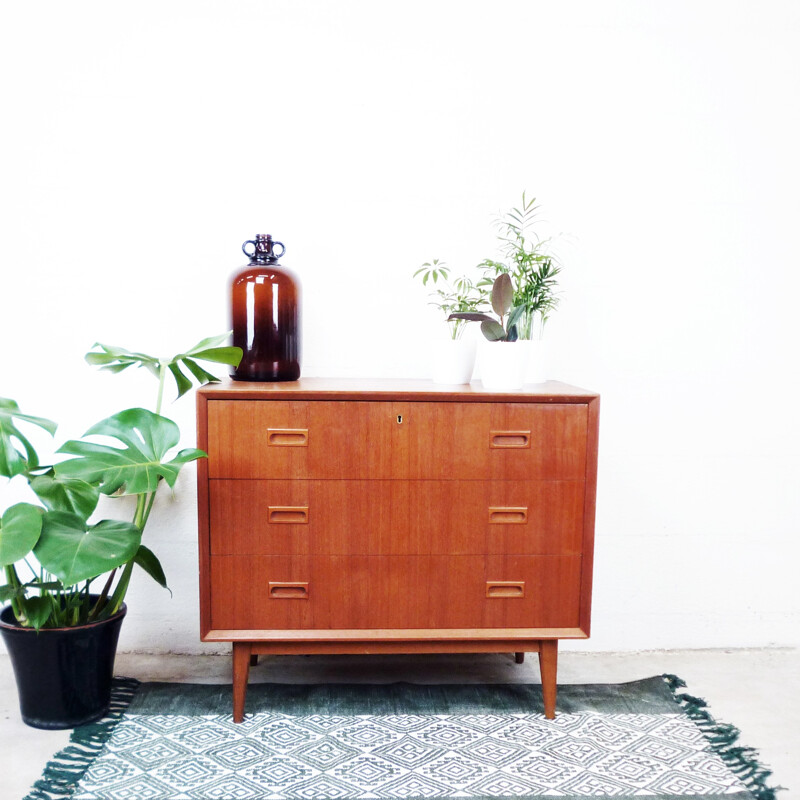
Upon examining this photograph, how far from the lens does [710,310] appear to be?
226 centimetres

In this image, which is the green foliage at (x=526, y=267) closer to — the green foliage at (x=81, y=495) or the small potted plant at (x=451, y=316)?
the small potted plant at (x=451, y=316)

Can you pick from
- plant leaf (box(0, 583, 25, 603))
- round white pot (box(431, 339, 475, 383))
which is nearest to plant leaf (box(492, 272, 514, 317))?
round white pot (box(431, 339, 475, 383))

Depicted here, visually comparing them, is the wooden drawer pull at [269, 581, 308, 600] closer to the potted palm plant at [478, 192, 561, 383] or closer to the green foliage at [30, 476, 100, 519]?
the green foliage at [30, 476, 100, 519]

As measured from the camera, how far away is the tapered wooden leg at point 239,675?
5.89 ft

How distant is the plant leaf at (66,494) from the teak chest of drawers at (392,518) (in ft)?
0.82

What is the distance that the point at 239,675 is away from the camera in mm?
1807

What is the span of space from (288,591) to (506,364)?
768 millimetres

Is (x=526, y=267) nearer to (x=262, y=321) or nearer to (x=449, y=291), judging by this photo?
(x=449, y=291)

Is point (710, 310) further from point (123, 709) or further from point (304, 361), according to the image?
point (123, 709)

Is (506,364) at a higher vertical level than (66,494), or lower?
higher

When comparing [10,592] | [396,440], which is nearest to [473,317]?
[396,440]

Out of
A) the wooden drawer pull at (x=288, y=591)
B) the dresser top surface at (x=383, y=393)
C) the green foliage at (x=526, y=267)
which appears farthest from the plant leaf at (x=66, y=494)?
the green foliage at (x=526, y=267)

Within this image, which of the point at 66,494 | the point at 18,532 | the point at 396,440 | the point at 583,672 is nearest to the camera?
the point at 18,532

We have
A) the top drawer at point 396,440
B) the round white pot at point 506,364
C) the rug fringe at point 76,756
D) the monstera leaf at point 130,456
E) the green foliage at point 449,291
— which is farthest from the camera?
the green foliage at point 449,291
